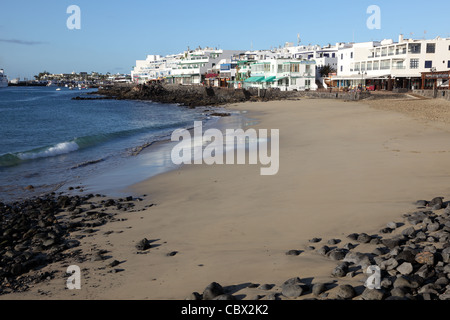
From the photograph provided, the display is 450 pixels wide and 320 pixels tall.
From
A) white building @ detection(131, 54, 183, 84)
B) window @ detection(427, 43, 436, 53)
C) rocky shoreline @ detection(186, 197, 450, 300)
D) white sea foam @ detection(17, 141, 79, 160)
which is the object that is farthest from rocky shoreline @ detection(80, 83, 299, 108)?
rocky shoreline @ detection(186, 197, 450, 300)

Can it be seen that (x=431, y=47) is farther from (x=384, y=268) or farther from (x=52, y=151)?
(x=384, y=268)

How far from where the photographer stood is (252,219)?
8.73 m

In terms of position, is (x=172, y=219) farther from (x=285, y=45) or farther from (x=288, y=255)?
Answer: (x=285, y=45)

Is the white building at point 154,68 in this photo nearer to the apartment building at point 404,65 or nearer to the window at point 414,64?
the apartment building at point 404,65

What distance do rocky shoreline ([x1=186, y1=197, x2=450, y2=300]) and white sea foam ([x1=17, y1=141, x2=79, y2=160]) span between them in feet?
60.3

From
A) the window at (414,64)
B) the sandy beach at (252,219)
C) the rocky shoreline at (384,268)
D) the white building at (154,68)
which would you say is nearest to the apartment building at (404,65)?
the window at (414,64)

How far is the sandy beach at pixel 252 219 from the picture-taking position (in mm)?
5887

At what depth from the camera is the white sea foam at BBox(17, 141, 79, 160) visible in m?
20.6

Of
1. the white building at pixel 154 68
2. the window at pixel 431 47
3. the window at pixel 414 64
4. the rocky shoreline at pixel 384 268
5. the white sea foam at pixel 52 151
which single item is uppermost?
the white building at pixel 154 68

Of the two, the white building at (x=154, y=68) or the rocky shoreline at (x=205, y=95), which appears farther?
the white building at (x=154, y=68)

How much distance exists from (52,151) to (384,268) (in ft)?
68.9

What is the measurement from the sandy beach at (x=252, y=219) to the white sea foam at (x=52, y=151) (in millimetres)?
10135

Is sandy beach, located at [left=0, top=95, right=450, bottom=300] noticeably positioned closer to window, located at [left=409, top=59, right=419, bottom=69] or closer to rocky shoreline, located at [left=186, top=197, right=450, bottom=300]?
rocky shoreline, located at [left=186, top=197, right=450, bottom=300]
